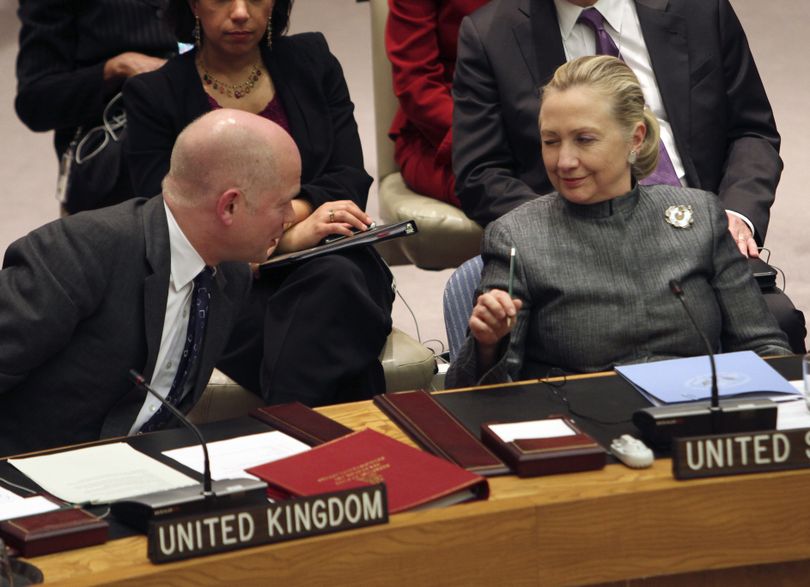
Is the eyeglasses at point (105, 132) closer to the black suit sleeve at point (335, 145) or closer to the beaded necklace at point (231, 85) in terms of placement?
the beaded necklace at point (231, 85)

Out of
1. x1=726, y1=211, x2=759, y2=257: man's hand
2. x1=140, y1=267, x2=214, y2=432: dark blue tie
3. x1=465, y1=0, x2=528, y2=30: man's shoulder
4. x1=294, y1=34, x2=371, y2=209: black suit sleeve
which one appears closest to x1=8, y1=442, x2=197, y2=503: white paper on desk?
x1=140, y1=267, x2=214, y2=432: dark blue tie

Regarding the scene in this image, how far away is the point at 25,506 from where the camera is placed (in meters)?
1.93

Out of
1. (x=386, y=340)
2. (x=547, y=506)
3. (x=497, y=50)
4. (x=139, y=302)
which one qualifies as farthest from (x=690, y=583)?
(x=497, y=50)

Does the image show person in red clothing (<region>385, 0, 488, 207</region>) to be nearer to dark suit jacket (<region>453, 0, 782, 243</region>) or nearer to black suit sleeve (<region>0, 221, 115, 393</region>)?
dark suit jacket (<region>453, 0, 782, 243</region>)

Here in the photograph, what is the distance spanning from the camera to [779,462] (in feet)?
6.30

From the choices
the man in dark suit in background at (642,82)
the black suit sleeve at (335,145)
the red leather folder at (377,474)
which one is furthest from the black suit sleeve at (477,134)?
the red leather folder at (377,474)

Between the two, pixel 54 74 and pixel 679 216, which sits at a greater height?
pixel 54 74

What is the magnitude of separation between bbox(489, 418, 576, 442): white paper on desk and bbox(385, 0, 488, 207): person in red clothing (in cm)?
163

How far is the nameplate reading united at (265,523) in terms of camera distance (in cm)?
172

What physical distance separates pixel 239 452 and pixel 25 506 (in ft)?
1.07

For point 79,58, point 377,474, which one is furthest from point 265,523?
point 79,58

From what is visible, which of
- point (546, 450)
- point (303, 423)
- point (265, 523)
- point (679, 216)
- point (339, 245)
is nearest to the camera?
point (265, 523)

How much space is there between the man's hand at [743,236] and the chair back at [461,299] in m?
0.63

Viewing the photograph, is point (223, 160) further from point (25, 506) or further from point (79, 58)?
point (79, 58)
